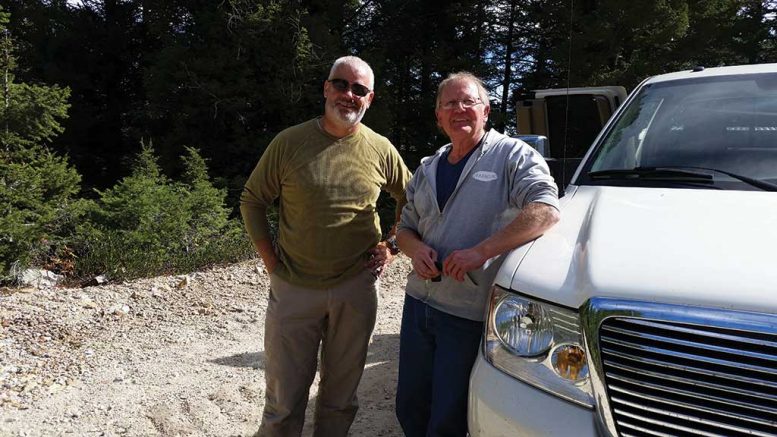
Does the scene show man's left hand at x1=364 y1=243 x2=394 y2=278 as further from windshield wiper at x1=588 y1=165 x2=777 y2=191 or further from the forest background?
the forest background

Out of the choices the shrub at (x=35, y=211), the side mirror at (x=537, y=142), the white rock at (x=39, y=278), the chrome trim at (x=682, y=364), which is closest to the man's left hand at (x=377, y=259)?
the chrome trim at (x=682, y=364)

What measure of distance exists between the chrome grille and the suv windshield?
3.53ft

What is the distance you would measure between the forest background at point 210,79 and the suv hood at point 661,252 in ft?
18.1

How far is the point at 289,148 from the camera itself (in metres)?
3.16

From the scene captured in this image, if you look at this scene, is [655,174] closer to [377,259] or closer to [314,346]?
[377,259]

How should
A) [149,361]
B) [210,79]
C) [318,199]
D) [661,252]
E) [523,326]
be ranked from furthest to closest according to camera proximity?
[210,79] < [149,361] < [318,199] < [523,326] < [661,252]

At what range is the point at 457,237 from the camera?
263cm

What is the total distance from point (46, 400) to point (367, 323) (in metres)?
2.75

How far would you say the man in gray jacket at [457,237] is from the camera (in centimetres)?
247

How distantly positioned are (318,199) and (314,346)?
841mm

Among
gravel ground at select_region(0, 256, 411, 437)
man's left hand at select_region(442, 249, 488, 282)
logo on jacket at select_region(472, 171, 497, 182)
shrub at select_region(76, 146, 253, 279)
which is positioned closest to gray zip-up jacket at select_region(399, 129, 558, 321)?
logo on jacket at select_region(472, 171, 497, 182)

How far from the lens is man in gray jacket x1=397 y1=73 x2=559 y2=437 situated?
2473 millimetres

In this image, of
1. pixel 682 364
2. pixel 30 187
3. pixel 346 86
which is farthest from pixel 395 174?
pixel 30 187

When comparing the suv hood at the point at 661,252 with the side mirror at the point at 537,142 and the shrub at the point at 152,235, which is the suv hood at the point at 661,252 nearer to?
the side mirror at the point at 537,142
